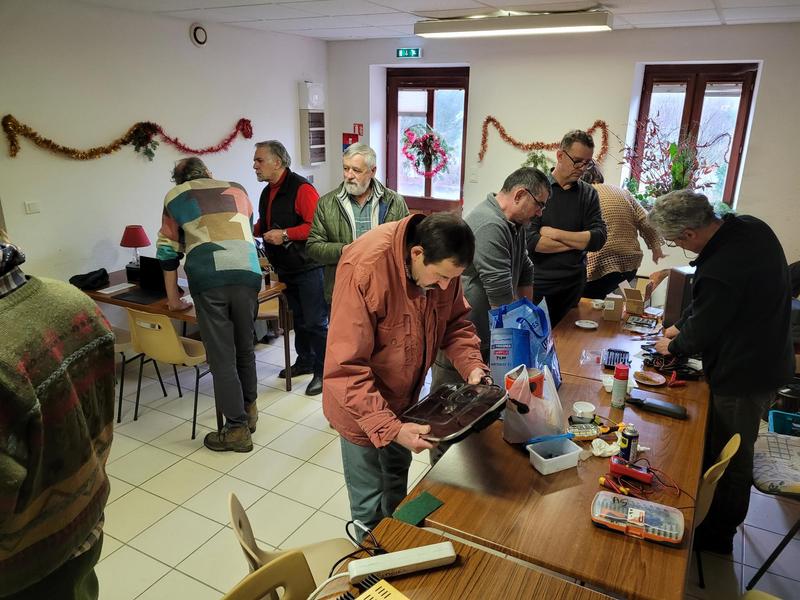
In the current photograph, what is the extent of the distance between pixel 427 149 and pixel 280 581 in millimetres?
5905

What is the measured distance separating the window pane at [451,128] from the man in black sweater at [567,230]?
3.67 meters

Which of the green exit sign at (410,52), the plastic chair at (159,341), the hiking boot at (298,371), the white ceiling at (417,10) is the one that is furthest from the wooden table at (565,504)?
the green exit sign at (410,52)

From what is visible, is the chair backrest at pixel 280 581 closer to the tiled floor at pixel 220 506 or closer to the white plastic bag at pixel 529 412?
the white plastic bag at pixel 529 412

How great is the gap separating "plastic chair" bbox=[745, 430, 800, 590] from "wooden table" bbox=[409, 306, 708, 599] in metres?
0.46

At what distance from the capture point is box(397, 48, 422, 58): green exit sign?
6.27 meters

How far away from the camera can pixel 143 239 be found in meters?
4.35

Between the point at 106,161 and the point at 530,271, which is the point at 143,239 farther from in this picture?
the point at 530,271

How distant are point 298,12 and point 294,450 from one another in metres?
3.39

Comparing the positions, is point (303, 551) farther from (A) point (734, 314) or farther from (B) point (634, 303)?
(B) point (634, 303)

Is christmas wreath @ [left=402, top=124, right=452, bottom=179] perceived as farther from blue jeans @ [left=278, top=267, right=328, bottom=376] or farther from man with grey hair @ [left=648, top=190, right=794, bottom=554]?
man with grey hair @ [left=648, top=190, right=794, bottom=554]

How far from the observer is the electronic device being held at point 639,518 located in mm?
1456

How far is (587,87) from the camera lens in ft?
18.2

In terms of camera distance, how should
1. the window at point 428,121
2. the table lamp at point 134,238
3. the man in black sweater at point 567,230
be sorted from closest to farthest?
the man in black sweater at point 567,230 → the table lamp at point 134,238 → the window at point 428,121

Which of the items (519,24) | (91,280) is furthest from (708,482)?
(91,280)
